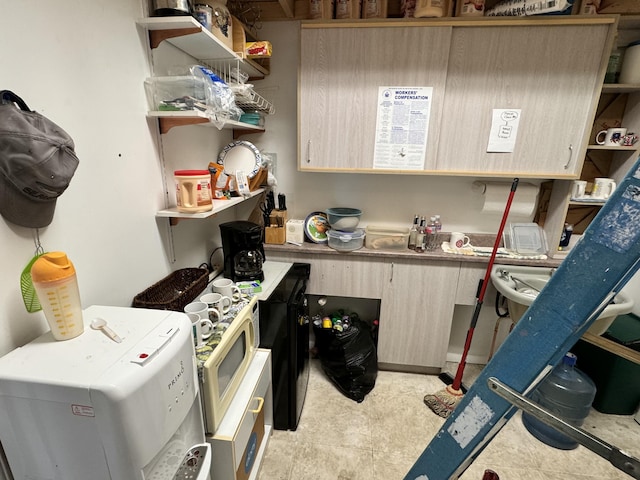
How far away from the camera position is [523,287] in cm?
186

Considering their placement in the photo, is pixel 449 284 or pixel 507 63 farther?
pixel 449 284

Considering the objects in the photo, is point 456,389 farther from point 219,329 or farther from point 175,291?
point 175,291

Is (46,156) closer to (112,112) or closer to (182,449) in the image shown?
(112,112)

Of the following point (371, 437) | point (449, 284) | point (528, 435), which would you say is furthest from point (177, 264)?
point (528, 435)

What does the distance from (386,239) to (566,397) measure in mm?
1341

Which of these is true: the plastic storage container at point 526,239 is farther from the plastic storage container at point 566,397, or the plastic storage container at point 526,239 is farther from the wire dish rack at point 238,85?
the wire dish rack at point 238,85

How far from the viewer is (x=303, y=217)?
7.84ft

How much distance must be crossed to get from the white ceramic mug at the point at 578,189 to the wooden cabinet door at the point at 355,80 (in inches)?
34.5

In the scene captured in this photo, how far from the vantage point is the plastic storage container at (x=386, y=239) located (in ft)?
6.93

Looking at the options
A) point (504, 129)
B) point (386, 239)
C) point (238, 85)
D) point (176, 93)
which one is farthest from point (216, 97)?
point (504, 129)

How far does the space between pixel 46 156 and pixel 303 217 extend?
172cm

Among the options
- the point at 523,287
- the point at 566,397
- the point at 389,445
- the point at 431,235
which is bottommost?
the point at 389,445

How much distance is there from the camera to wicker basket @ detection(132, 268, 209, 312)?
4.00 ft

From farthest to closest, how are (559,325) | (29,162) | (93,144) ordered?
(93,144) → (29,162) → (559,325)
